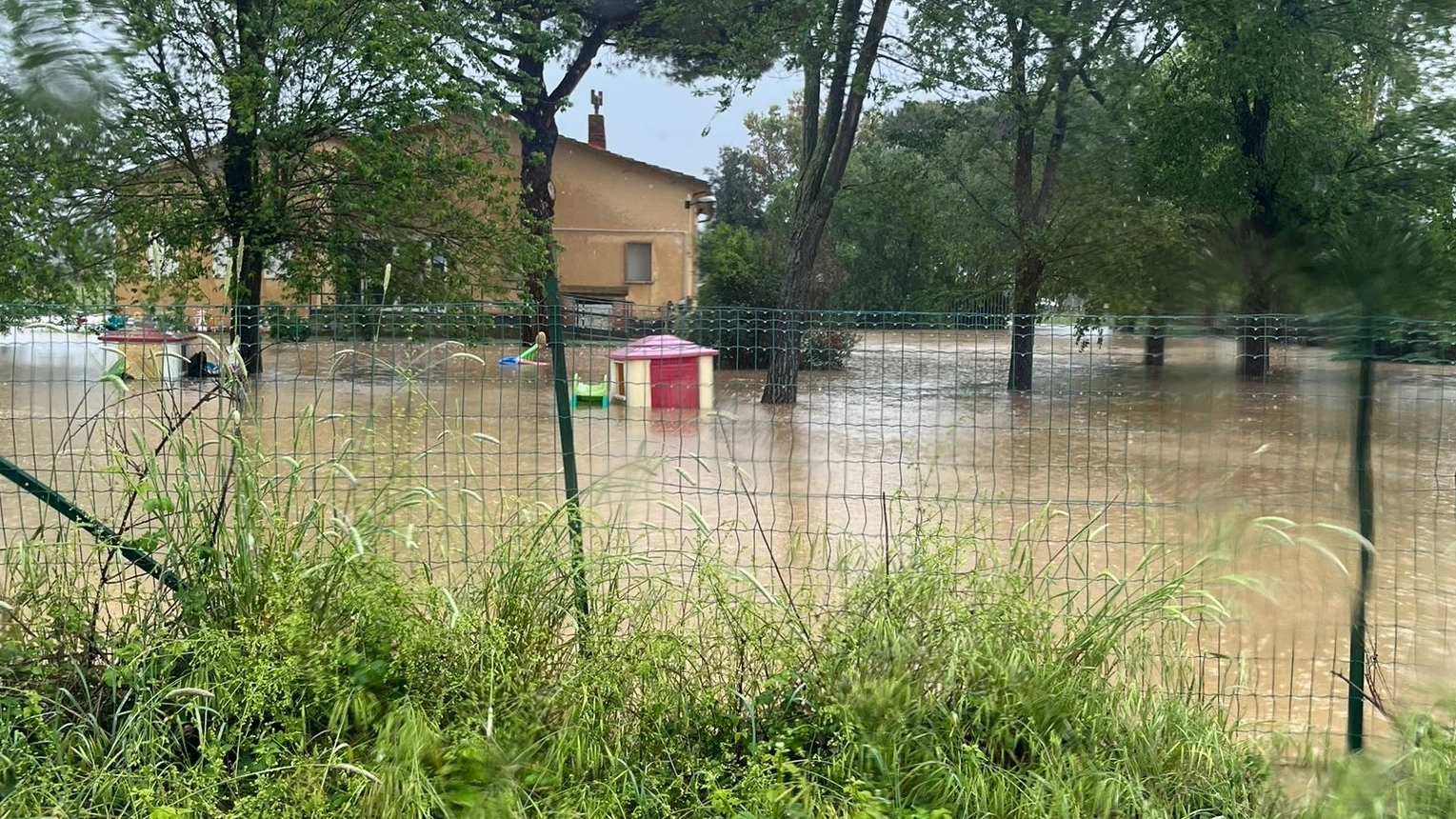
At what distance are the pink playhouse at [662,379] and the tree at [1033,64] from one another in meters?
8.16

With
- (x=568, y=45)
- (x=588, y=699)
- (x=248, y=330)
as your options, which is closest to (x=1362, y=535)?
(x=588, y=699)

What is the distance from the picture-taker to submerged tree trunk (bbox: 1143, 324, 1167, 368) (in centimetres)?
374

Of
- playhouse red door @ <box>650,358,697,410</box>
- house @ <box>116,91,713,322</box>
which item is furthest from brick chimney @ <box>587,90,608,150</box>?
playhouse red door @ <box>650,358,697,410</box>

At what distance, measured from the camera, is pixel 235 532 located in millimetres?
3188

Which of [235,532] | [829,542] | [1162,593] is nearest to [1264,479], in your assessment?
[1162,593]

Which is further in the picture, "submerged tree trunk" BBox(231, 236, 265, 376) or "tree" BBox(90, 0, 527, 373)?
"tree" BBox(90, 0, 527, 373)

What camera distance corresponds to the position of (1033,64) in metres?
20.2

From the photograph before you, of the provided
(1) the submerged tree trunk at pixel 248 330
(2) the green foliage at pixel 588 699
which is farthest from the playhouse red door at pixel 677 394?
(2) the green foliage at pixel 588 699

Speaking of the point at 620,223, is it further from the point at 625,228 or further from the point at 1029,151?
the point at 1029,151

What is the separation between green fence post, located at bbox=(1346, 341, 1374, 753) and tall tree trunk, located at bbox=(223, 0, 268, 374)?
45.0 feet

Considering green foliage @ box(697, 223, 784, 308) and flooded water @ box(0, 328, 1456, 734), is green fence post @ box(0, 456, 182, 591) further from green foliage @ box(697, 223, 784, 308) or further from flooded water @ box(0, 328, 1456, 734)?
green foliage @ box(697, 223, 784, 308)

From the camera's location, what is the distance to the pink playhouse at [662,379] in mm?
6133

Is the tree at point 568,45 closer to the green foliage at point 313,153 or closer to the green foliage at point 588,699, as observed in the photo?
the green foliage at point 313,153

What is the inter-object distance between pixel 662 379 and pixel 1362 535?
6.60m
